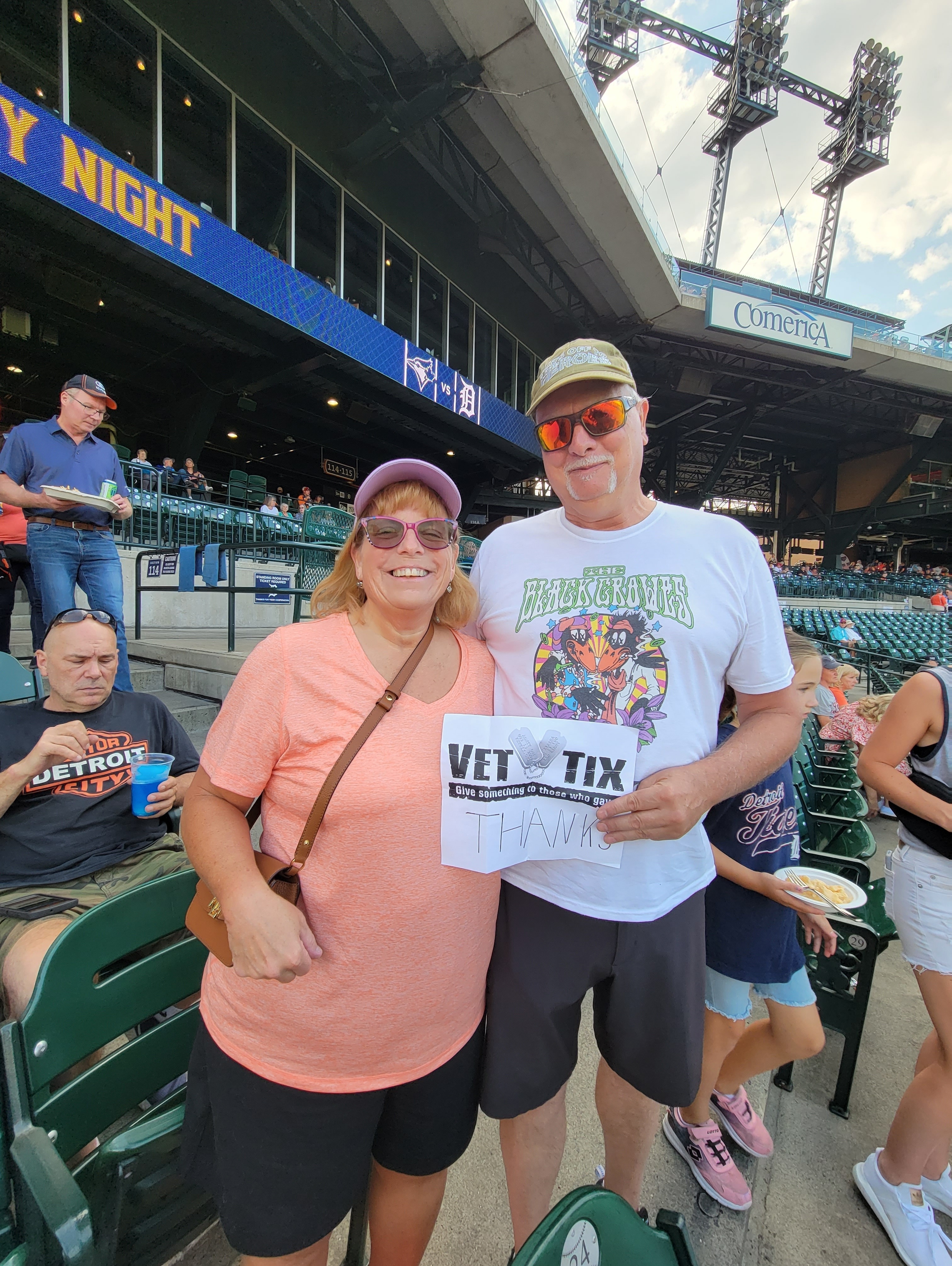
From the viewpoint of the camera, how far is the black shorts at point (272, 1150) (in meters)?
1.02

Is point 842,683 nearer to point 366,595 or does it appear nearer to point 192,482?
point 366,595

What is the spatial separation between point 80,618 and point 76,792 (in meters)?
0.70

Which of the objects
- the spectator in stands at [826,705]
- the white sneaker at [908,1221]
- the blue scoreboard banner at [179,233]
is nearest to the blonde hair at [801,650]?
the white sneaker at [908,1221]

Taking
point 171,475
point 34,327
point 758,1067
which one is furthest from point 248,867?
point 34,327

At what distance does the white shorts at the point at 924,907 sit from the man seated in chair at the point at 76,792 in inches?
102

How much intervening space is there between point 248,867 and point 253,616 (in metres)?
8.96

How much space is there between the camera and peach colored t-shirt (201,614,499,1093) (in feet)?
3.34

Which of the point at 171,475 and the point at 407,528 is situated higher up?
the point at 171,475

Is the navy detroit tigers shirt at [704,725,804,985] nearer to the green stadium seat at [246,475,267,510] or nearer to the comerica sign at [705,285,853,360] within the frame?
the green stadium seat at [246,475,267,510]

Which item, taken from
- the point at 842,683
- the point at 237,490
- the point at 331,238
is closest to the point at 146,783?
the point at 842,683

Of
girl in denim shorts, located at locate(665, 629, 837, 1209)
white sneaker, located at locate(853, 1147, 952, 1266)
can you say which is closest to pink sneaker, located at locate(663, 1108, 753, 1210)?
girl in denim shorts, located at locate(665, 629, 837, 1209)

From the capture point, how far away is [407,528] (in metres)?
1.23

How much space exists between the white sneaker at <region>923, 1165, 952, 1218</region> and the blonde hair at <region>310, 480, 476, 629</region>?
229 centimetres

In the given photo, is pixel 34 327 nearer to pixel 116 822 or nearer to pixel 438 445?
pixel 438 445
